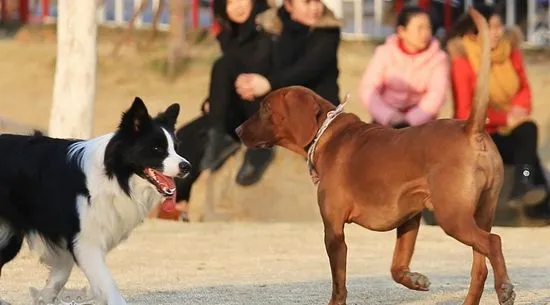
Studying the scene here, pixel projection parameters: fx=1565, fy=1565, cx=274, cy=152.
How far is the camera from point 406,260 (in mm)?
8266

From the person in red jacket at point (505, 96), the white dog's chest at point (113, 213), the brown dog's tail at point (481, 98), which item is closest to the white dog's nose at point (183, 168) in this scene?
the white dog's chest at point (113, 213)

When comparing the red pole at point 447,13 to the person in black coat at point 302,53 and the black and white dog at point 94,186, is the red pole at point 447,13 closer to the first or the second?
the person in black coat at point 302,53

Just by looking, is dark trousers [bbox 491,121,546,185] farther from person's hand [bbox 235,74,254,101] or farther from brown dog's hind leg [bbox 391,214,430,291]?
brown dog's hind leg [bbox 391,214,430,291]

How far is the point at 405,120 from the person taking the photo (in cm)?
1210

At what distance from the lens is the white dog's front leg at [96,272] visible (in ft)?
25.7

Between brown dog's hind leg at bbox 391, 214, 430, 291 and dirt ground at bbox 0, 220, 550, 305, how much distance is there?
248 mm

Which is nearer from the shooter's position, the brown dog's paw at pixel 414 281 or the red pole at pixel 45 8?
the brown dog's paw at pixel 414 281

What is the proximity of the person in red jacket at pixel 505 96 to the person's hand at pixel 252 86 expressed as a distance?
1493mm

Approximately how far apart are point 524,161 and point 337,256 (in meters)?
4.95

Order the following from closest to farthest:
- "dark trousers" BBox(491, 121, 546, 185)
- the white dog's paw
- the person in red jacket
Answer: the white dog's paw
the person in red jacket
"dark trousers" BBox(491, 121, 546, 185)

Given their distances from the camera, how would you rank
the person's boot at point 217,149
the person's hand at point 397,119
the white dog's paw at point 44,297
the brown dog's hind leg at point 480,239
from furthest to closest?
the person's boot at point 217,149 → the person's hand at point 397,119 → the white dog's paw at point 44,297 → the brown dog's hind leg at point 480,239

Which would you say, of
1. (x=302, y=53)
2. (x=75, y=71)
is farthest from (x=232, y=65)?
(x=75, y=71)

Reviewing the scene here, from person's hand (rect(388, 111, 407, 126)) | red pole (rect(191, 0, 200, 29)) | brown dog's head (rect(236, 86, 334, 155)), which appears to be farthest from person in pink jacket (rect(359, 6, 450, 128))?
red pole (rect(191, 0, 200, 29))

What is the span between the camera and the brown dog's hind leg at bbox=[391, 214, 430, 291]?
8.23 meters
